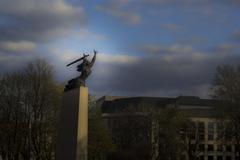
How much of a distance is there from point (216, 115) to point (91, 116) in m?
12.8

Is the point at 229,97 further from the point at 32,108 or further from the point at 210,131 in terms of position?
the point at 210,131

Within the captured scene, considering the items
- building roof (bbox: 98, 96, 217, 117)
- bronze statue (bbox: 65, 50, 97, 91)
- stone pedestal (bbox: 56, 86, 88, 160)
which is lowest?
stone pedestal (bbox: 56, 86, 88, 160)

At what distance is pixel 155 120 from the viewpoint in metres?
64.9

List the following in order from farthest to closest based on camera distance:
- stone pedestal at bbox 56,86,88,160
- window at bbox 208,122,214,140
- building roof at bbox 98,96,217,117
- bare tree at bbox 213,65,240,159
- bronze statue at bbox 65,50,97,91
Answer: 1. building roof at bbox 98,96,217,117
2. window at bbox 208,122,214,140
3. bare tree at bbox 213,65,240,159
4. bronze statue at bbox 65,50,97,91
5. stone pedestal at bbox 56,86,88,160

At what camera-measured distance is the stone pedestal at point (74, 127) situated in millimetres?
26891

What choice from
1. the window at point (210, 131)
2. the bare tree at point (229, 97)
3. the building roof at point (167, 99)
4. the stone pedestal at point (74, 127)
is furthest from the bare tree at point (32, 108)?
the window at point (210, 131)

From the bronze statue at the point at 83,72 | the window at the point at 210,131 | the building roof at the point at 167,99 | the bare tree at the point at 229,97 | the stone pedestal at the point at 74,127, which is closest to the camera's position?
the stone pedestal at the point at 74,127

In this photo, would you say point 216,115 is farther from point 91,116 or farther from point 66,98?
point 66,98

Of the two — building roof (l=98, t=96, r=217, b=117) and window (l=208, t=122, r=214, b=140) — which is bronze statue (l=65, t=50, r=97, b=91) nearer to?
building roof (l=98, t=96, r=217, b=117)

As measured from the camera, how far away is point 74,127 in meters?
27.2

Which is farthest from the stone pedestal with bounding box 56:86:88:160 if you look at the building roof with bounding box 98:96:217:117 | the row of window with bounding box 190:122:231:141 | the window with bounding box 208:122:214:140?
the window with bounding box 208:122:214:140

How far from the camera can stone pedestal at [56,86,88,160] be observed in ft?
88.2

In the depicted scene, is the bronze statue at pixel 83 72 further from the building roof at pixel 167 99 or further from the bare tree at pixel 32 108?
the building roof at pixel 167 99

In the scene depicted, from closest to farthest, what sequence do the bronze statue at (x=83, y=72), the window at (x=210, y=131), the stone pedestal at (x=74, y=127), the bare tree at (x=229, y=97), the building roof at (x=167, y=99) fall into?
1. the stone pedestal at (x=74, y=127)
2. the bronze statue at (x=83, y=72)
3. the bare tree at (x=229, y=97)
4. the window at (x=210, y=131)
5. the building roof at (x=167, y=99)
